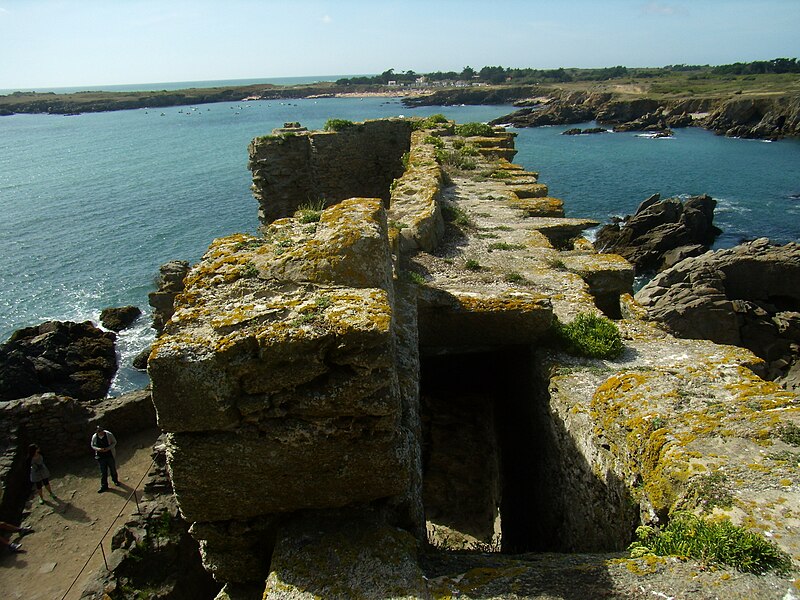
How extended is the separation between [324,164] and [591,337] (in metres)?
14.6

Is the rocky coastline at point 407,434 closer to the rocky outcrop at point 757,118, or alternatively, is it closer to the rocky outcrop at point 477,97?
the rocky outcrop at point 757,118

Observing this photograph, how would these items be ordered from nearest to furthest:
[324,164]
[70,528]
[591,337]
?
[591,337] → [70,528] → [324,164]

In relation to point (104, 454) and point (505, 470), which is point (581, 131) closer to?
point (104, 454)

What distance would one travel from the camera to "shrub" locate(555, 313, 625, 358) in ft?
22.8

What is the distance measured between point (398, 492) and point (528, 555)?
52.1 inches

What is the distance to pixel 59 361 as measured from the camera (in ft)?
75.5

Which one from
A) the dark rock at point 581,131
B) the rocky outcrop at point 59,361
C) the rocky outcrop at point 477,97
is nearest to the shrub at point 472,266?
the rocky outcrop at point 59,361

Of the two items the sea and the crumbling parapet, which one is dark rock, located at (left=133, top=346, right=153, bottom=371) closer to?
the sea

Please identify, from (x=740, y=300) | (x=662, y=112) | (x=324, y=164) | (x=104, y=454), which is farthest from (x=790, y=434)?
(x=662, y=112)

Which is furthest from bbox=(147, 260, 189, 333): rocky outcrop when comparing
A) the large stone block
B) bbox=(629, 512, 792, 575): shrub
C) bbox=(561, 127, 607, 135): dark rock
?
bbox=(561, 127, 607, 135): dark rock

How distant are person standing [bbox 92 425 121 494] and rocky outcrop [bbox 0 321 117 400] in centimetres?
925

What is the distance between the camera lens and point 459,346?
26.3 ft

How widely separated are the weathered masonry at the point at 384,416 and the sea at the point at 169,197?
19.5 meters

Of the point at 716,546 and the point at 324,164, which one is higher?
the point at 716,546
